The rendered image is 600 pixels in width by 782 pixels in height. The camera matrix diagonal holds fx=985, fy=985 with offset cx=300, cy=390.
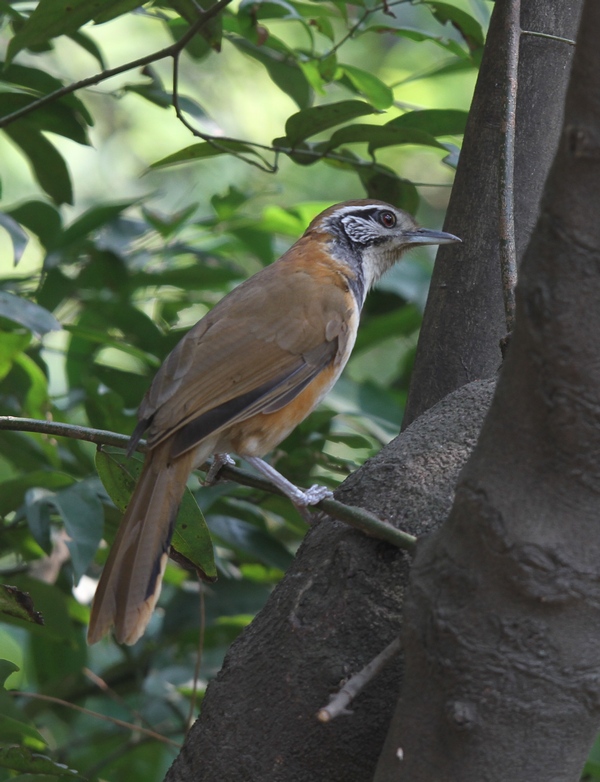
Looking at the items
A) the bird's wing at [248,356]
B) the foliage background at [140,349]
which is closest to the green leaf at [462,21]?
the foliage background at [140,349]

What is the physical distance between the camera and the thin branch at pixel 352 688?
73.3 inches

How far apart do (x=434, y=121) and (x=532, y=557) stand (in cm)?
246

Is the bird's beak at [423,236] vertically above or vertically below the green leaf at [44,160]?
below

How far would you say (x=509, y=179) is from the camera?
295cm

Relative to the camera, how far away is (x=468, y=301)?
330cm

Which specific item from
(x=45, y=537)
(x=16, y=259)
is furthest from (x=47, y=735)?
(x=16, y=259)

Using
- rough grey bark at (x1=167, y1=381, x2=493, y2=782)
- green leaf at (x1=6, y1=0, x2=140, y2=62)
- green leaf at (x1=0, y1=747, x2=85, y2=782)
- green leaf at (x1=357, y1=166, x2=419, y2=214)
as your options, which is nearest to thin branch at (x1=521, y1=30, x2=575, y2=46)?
green leaf at (x1=357, y1=166, x2=419, y2=214)

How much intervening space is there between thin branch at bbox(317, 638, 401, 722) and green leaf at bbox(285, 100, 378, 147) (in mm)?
2062

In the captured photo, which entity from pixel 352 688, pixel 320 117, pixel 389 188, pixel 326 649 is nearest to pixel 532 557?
pixel 352 688

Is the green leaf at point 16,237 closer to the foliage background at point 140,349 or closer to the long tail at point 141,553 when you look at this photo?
the foliage background at point 140,349

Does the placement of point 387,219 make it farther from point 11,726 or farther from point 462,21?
point 11,726

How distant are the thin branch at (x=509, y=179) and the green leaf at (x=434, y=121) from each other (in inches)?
24.3

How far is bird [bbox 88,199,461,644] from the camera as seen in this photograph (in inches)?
105

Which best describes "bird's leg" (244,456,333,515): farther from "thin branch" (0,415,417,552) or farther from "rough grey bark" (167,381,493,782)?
"rough grey bark" (167,381,493,782)
